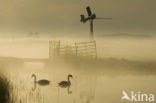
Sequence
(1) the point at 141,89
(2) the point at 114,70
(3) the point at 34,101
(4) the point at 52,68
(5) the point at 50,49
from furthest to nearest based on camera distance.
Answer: (2) the point at 114,70 → (4) the point at 52,68 → (5) the point at 50,49 → (1) the point at 141,89 → (3) the point at 34,101

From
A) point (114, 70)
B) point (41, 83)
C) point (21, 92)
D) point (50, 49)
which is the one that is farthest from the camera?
point (114, 70)

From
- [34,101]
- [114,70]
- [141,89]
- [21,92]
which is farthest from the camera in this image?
[114,70]

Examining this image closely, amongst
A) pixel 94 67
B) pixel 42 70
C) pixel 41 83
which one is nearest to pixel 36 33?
pixel 42 70

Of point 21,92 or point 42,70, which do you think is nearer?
Answer: point 21,92

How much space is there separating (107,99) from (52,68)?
3356 centimetres

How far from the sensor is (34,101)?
1069 inches

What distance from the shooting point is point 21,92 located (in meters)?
30.2

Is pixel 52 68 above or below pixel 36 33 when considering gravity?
below

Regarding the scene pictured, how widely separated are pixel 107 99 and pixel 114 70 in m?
40.2

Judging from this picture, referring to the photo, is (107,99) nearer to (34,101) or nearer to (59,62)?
(34,101)

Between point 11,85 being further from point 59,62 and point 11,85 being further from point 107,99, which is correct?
point 59,62

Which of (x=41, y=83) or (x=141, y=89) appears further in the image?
(x=41, y=83)

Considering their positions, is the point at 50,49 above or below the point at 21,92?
above

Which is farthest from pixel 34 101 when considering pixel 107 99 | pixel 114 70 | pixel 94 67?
pixel 114 70
